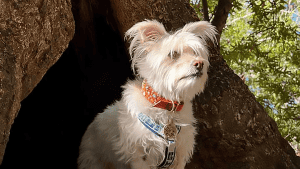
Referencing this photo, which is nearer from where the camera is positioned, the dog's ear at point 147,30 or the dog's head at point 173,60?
the dog's head at point 173,60

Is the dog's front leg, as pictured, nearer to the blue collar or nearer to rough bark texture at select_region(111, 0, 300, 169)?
the blue collar

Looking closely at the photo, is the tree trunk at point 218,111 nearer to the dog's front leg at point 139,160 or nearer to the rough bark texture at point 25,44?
the rough bark texture at point 25,44

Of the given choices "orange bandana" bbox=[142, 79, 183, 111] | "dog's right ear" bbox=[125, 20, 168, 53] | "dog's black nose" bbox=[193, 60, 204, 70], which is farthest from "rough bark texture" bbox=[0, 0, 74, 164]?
"dog's black nose" bbox=[193, 60, 204, 70]

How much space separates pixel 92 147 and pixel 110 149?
38 centimetres

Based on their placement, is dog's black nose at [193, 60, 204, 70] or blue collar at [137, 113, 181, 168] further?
blue collar at [137, 113, 181, 168]

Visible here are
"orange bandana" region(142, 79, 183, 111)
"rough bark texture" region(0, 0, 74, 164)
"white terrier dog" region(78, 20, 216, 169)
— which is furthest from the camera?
"orange bandana" region(142, 79, 183, 111)

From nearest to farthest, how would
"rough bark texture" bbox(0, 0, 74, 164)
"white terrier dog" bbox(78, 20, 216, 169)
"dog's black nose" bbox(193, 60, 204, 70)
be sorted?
1. "rough bark texture" bbox(0, 0, 74, 164)
2. "dog's black nose" bbox(193, 60, 204, 70)
3. "white terrier dog" bbox(78, 20, 216, 169)

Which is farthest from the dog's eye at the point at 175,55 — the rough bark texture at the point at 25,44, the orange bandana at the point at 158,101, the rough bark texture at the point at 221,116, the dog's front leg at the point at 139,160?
the rough bark texture at the point at 221,116

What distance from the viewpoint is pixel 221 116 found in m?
5.27

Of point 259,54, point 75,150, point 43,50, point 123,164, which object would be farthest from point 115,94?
point 259,54

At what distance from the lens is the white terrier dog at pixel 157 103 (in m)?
3.50

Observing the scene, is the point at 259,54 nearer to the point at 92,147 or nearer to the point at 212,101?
the point at 212,101

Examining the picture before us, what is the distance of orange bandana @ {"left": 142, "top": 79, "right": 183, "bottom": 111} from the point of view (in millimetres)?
3752

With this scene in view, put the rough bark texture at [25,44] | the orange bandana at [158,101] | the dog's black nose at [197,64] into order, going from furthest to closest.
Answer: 1. the orange bandana at [158,101]
2. the dog's black nose at [197,64]
3. the rough bark texture at [25,44]
